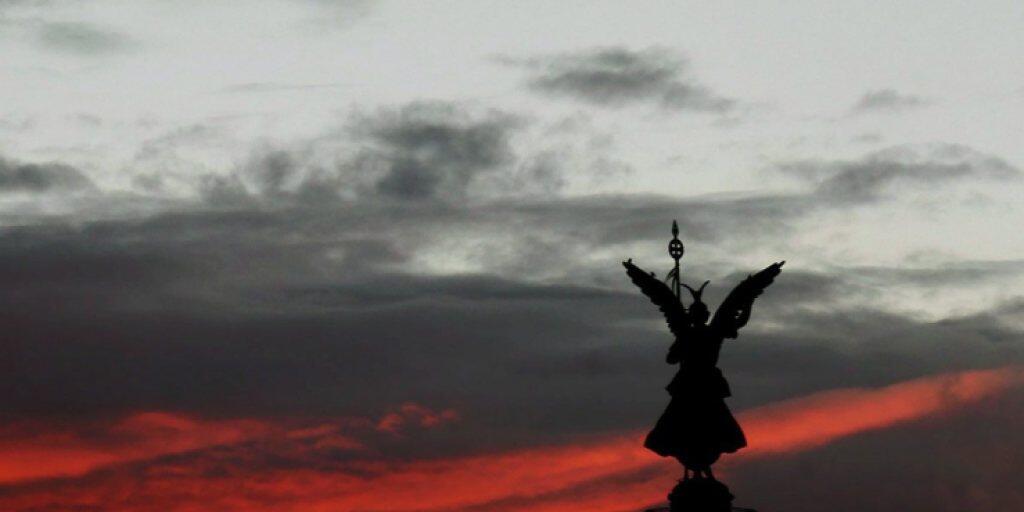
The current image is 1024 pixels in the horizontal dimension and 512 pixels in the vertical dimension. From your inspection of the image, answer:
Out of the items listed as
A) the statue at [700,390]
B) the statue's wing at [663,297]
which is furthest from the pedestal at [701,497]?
the statue's wing at [663,297]

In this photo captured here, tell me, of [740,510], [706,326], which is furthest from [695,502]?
[706,326]

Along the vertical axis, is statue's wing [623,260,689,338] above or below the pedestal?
above

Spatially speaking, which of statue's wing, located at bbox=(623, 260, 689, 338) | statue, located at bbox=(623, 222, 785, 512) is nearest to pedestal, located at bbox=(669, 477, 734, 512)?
statue, located at bbox=(623, 222, 785, 512)

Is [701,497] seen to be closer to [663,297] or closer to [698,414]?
[698,414]

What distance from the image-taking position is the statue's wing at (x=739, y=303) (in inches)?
1393

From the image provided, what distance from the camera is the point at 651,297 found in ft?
119

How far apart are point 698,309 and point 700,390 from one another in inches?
79.5

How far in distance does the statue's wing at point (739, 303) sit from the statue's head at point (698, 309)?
241mm

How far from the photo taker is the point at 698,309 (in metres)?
35.3

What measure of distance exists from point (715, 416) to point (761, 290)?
10.9ft

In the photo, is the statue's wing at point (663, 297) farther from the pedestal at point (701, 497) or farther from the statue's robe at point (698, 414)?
the pedestal at point (701, 497)

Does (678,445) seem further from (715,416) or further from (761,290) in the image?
(761,290)

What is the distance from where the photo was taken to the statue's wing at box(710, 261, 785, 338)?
35375 mm

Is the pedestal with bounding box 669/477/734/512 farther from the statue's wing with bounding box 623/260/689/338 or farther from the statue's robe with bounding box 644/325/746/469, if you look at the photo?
the statue's wing with bounding box 623/260/689/338
